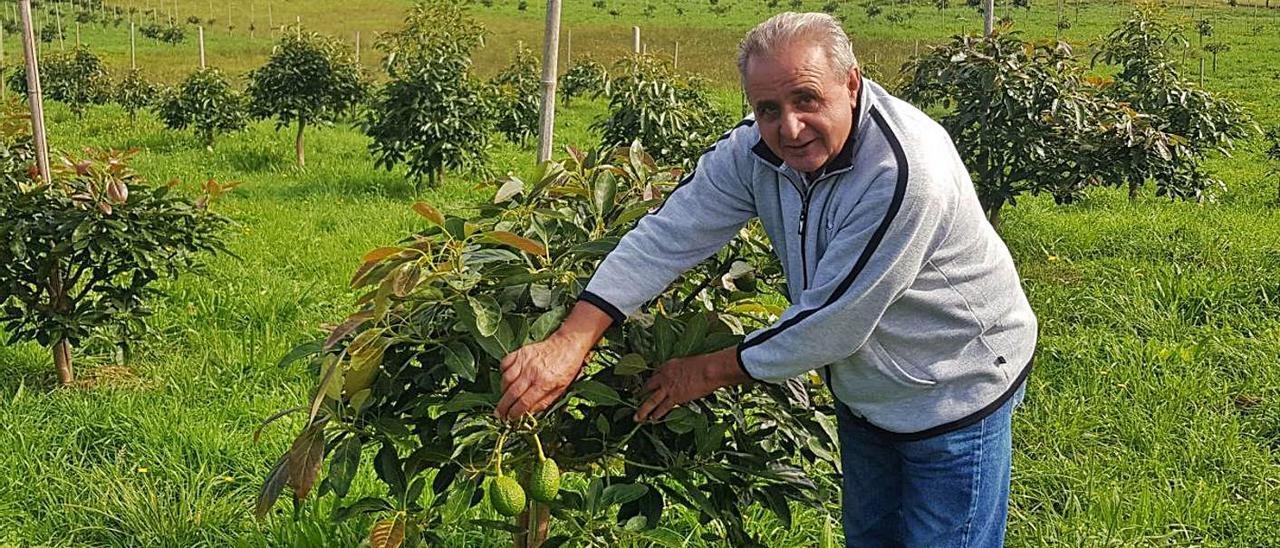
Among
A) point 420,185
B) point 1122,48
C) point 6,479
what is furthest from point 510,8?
point 6,479

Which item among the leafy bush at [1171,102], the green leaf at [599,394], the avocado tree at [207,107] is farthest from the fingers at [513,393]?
the avocado tree at [207,107]

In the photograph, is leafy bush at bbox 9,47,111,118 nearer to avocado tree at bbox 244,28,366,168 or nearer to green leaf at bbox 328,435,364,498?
avocado tree at bbox 244,28,366,168

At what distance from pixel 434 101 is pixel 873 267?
7.71 metres

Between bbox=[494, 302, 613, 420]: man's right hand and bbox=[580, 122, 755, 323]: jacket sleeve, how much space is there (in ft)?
0.36

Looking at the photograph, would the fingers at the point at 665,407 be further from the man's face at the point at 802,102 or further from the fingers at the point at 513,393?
the man's face at the point at 802,102

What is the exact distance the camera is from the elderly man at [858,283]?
1.64m

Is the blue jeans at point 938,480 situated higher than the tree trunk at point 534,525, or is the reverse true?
the blue jeans at point 938,480

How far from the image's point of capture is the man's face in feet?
5.25

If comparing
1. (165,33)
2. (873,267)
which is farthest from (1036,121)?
(165,33)

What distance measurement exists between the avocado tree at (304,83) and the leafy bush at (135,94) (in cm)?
386

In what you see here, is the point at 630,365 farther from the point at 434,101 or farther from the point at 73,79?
the point at 73,79

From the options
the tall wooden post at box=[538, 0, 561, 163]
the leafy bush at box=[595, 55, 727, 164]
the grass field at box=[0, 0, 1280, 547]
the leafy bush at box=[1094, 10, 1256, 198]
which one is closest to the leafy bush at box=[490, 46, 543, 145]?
the grass field at box=[0, 0, 1280, 547]

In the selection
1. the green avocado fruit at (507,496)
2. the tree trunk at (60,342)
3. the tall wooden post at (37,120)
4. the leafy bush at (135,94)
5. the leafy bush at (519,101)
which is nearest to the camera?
the green avocado fruit at (507,496)

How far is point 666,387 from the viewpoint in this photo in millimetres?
1755
